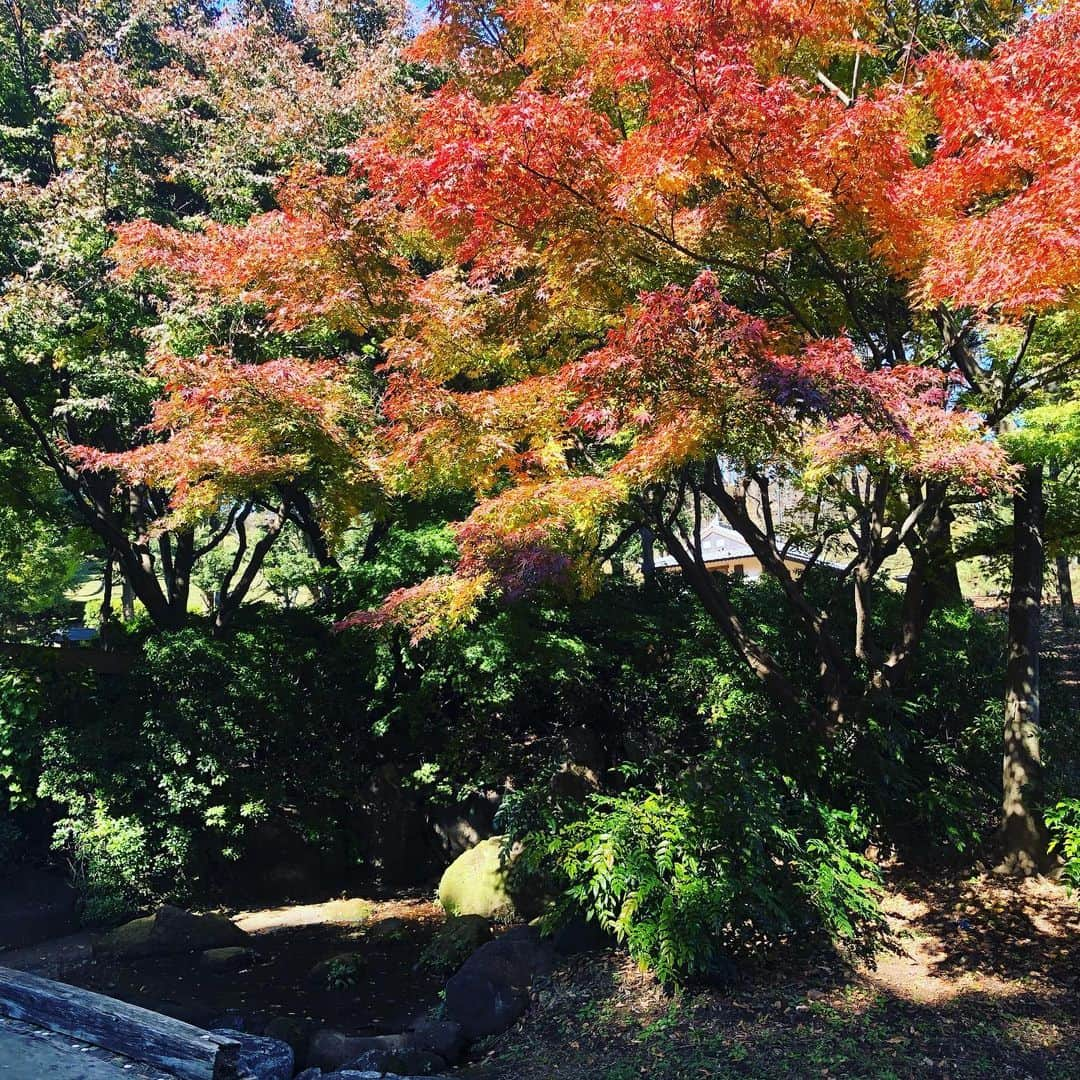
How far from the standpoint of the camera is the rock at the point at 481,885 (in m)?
7.16

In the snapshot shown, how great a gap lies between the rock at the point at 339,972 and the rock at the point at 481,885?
981 mm

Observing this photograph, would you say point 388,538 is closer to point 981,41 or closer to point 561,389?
point 561,389

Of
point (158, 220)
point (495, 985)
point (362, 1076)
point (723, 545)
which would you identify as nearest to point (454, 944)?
point (495, 985)

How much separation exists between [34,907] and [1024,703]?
9.11 m

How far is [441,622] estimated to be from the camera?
703 centimetres

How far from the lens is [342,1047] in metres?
5.16

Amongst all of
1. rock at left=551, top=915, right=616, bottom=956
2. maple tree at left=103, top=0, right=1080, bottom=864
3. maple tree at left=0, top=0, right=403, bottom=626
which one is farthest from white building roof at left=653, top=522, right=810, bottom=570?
rock at left=551, top=915, right=616, bottom=956

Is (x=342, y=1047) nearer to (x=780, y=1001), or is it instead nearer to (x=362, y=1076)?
(x=362, y=1076)

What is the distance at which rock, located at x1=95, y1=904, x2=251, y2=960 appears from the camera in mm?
7031

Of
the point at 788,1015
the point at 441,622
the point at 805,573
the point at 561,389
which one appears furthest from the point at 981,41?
the point at 788,1015

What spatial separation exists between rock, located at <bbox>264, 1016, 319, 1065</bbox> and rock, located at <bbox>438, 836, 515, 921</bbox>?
179 centimetres

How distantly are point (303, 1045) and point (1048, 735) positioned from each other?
6623mm

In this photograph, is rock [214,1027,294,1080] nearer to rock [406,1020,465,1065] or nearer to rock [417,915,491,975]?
rock [406,1020,465,1065]

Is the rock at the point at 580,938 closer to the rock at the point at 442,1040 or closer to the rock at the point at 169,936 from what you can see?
the rock at the point at 442,1040
